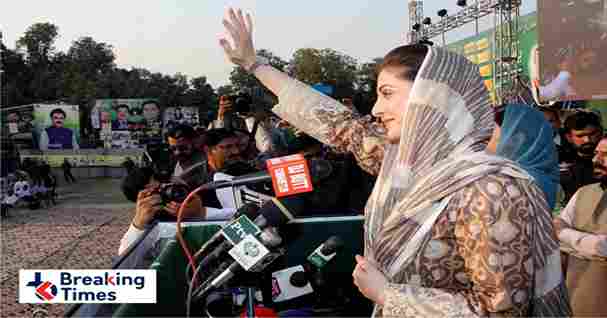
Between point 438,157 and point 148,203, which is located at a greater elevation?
point 438,157

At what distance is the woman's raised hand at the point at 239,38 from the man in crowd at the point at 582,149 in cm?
250

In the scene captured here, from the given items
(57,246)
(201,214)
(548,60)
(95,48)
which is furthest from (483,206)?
(95,48)

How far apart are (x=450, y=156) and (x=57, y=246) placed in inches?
281

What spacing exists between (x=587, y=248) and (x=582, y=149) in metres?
1.54

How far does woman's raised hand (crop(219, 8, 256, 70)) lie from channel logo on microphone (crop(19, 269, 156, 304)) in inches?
35.1

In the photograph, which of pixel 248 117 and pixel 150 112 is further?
pixel 150 112

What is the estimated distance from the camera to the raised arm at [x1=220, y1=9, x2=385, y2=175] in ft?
4.85

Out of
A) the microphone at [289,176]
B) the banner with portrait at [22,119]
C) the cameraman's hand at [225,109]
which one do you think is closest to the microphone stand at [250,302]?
the microphone at [289,176]

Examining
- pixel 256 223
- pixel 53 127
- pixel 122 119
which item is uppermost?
pixel 122 119

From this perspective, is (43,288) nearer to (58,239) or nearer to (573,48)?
Answer: (58,239)

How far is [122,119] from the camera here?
24.9m

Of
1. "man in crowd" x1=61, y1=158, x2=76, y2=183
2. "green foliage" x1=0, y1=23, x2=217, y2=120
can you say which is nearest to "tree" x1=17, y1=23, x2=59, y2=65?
"green foliage" x1=0, y1=23, x2=217, y2=120

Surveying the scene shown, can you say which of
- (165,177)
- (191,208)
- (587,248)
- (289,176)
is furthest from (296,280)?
(165,177)

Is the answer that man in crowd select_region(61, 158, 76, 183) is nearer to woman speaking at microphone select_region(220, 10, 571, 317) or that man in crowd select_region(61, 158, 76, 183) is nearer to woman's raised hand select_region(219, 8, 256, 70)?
woman's raised hand select_region(219, 8, 256, 70)
